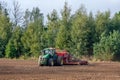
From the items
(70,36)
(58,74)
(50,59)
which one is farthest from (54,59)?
(70,36)

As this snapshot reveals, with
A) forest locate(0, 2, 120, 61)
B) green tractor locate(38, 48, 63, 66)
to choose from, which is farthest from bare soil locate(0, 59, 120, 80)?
forest locate(0, 2, 120, 61)

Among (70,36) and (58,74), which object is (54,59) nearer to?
(58,74)

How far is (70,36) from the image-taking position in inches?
2434

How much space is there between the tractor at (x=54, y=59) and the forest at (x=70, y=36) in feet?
46.7

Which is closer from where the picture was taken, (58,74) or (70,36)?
(58,74)

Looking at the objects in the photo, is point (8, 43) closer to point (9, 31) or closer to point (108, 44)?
point (9, 31)

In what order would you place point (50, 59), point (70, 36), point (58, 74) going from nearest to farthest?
point (58, 74), point (50, 59), point (70, 36)

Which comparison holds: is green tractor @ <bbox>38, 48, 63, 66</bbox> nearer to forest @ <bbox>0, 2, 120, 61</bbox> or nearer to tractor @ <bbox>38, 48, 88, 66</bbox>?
tractor @ <bbox>38, 48, 88, 66</bbox>

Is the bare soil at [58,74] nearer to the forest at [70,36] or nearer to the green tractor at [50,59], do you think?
the green tractor at [50,59]

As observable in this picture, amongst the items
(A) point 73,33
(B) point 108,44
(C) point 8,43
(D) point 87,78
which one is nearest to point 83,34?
(A) point 73,33

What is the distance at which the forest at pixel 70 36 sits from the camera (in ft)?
187

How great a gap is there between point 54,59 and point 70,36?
22.2m

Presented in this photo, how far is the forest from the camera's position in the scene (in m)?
56.9

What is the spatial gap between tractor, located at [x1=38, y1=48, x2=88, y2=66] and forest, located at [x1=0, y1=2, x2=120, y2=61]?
14.2 meters
